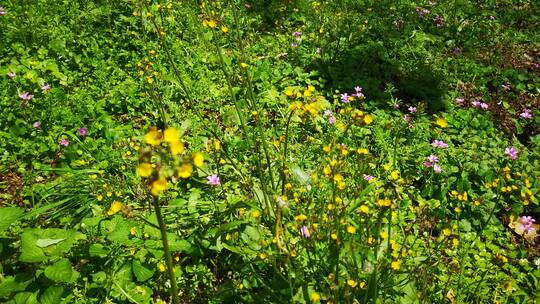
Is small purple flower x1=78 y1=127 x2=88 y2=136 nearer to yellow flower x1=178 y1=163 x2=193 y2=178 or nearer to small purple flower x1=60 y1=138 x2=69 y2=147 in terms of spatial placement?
small purple flower x1=60 y1=138 x2=69 y2=147

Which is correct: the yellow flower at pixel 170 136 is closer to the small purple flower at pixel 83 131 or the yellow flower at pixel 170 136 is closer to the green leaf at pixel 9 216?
the green leaf at pixel 9 216

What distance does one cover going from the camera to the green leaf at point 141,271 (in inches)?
78.0

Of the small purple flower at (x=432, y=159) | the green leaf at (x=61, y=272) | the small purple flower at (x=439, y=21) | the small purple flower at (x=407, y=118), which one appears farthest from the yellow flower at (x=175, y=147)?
the small purple flower at (x=439, y=21)

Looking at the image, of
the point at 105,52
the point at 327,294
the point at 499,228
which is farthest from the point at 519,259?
the point at 105,52

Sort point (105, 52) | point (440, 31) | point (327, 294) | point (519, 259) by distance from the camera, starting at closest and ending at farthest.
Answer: point (327, 294), point (519, 259), point (105, 52), point (440, 31)

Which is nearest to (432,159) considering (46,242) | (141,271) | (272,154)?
(272,154)

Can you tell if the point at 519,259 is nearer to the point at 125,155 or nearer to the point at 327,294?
the point at 327,294

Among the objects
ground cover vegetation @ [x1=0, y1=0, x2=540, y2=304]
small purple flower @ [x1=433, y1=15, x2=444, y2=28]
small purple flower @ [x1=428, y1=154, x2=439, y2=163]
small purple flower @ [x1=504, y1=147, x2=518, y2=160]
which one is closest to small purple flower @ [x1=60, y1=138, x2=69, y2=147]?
ground cover vegetation @ [x1=0, y1=0, x2=540, y2=304]

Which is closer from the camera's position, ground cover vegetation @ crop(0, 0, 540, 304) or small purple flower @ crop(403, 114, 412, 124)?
ground cover vegetation @ crop(0, 0, 540, 304)

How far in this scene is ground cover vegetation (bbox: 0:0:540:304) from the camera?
5.99ft

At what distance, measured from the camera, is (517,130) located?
3529 mm

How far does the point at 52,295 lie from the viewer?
1.79 meters

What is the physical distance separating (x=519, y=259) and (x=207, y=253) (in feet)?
6.37

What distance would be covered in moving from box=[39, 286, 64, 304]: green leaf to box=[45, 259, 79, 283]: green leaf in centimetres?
6
